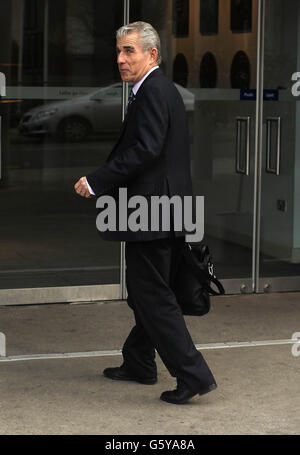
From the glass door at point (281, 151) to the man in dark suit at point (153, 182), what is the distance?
2.87m

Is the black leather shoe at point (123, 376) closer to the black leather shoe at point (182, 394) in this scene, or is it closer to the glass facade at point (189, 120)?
the black leather shoe at point (182, 394)

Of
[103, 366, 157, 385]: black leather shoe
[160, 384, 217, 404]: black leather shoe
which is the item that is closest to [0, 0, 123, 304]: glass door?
[103, 366, 157, 385]: black leather shoe

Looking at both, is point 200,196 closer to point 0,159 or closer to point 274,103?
point 274,103

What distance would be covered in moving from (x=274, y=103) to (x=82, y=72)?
1545 mm

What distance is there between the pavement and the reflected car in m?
1.28

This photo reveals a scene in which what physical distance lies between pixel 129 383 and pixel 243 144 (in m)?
2.88

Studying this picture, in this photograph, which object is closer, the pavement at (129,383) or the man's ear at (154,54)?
the pavement at (129,383)

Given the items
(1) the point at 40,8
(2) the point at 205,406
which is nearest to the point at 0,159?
(1) the point at 40,8

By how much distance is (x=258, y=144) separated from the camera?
827cm

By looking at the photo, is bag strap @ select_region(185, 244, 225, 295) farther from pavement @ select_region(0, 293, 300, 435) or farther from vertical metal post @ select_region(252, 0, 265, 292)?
vertical metal post @ select_region(252, 0, 265, 292)

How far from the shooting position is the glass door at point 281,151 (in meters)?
8.23

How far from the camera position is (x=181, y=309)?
5.64m

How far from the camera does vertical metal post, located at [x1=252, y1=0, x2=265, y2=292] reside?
8.16 meters

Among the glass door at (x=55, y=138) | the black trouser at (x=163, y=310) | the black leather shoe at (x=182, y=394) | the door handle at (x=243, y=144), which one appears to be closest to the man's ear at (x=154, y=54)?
the black trouser at (x=163, y=310)
